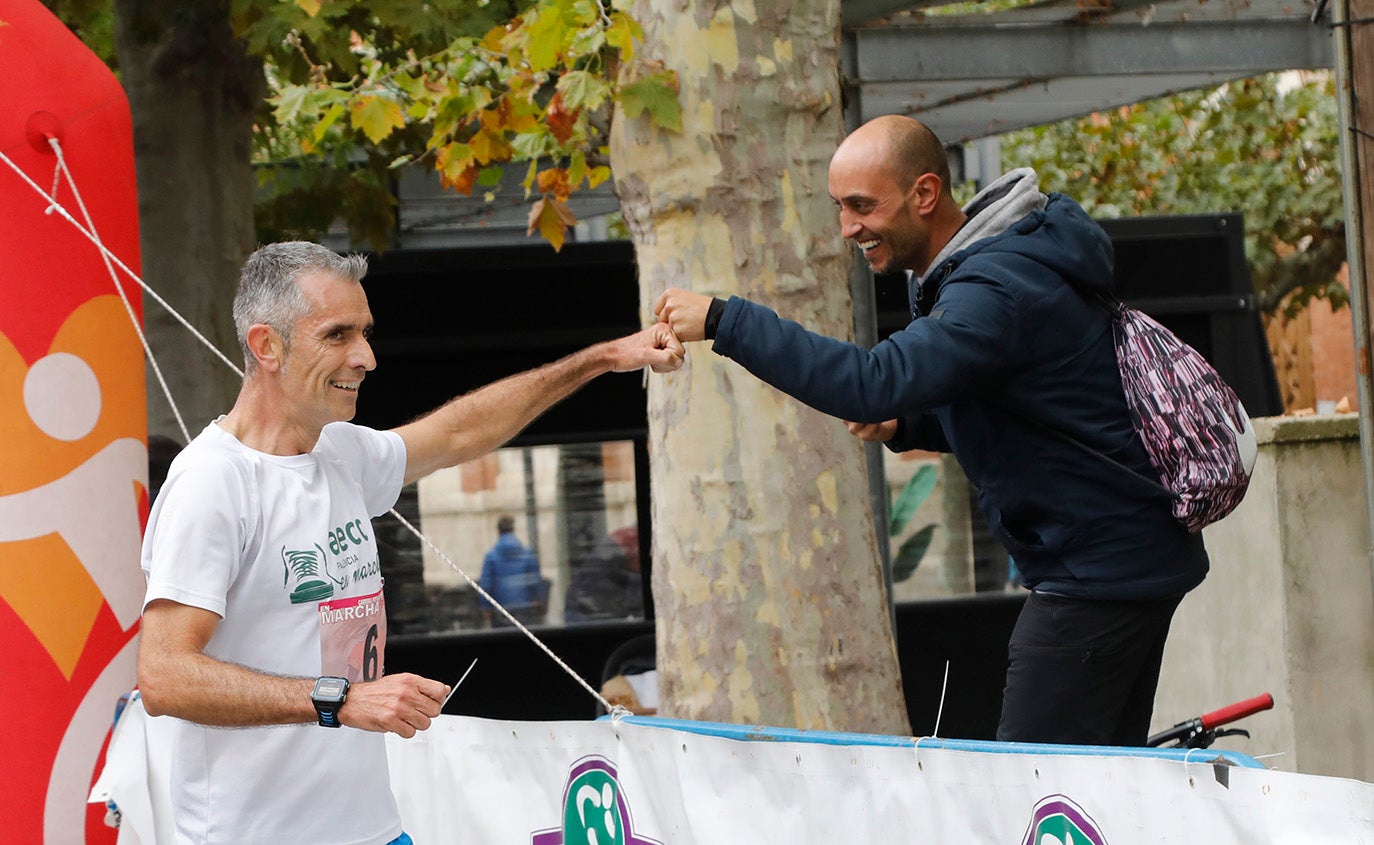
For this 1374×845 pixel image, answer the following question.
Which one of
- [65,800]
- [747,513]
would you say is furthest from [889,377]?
[65,800]

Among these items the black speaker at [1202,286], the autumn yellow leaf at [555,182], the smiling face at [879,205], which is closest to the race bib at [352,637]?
the smiling face at [879,205]

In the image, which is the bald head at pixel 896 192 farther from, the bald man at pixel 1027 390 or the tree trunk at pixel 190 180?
the tree trunk at pixel 190 180

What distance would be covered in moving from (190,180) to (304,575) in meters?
4.48

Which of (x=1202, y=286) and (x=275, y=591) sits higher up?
(x=1202, y=286)

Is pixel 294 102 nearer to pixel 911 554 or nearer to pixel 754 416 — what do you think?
pixel 754 416

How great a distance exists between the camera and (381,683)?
100 inches

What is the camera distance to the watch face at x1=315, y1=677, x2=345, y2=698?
2535 millimetres

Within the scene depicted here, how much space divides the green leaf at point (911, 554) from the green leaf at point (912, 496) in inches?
4.0

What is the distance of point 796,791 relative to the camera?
3195mm

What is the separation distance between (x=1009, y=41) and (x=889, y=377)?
434 centimetres

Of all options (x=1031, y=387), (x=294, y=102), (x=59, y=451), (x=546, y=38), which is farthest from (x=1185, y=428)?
(x=294, y=102)

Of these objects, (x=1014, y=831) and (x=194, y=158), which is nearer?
(x=1014, y=831)

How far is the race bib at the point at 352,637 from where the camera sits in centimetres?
289

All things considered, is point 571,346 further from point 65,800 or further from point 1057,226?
point 1057,226
